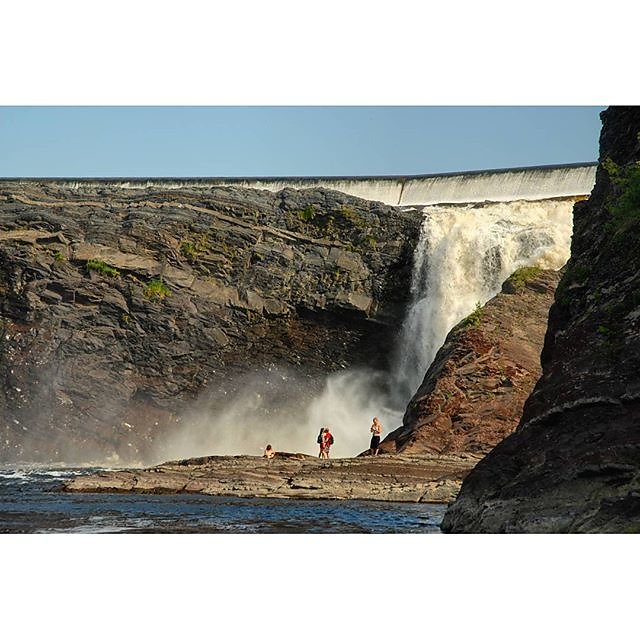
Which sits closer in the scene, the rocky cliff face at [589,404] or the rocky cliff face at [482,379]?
the rocky cliff face at [589,404]

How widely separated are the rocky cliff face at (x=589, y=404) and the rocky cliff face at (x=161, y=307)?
1184 inches

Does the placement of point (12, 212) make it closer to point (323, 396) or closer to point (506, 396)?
point (323, 396)

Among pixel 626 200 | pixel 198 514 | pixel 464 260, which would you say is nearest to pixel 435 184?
pixel 464 260

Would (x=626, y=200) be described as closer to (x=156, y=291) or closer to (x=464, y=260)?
(x=464, y=260)

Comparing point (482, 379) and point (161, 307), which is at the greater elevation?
point (161, 307)

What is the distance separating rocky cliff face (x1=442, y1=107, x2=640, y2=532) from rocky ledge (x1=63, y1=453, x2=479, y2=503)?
9.18m

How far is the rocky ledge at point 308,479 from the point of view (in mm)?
26125

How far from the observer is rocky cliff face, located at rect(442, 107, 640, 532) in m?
13.1

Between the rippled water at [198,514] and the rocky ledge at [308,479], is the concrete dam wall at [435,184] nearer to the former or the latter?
the rocky ledge at [308,479]

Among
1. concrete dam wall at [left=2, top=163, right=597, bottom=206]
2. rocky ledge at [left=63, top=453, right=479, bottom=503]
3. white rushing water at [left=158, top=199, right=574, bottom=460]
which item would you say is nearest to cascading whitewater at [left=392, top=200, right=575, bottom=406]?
white rushing water at [left=158, top=199, right=574, bottom=460]

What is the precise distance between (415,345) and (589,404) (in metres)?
31.2

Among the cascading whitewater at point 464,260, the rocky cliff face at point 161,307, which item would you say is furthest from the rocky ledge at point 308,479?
the rocky cliff face at point 161,307

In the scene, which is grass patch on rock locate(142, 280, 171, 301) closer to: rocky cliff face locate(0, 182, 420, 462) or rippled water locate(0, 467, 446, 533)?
rocky cliff face locate(0, 182, 420, 462)

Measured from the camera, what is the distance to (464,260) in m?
45.9
